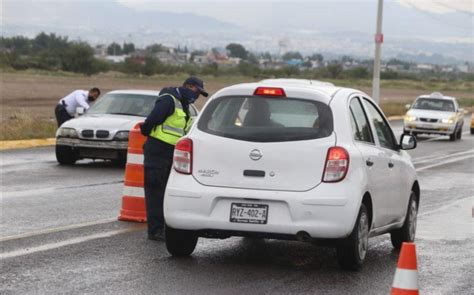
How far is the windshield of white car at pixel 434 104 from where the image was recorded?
39.8 metres

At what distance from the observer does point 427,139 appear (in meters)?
38.7

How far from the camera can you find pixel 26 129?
29578 mm

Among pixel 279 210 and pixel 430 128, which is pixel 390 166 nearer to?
pixel 279 210

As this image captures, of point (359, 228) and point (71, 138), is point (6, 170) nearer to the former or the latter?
point (71, 138)

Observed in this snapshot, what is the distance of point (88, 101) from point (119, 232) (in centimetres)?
1260

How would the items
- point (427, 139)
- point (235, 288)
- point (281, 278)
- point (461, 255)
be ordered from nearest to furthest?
1. point (235, 288)
2. point (281, 278)
3. point (461, 255)
4. point (427, 139)

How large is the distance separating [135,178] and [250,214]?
3604mm

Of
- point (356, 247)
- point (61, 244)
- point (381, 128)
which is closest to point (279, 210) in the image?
point (356, 247)

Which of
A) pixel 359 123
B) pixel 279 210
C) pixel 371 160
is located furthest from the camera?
pixel 359 123

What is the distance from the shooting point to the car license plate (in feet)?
32.0

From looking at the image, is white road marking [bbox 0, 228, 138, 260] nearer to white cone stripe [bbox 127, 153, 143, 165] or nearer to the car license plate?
white cone stripe [bbox 127, 153, 143, 165]

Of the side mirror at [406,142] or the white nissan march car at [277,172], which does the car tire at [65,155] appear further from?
the white nissan march car at [277,172]

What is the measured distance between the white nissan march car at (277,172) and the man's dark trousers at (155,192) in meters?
1.32

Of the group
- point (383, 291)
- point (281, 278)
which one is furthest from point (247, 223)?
point (383, 291)
